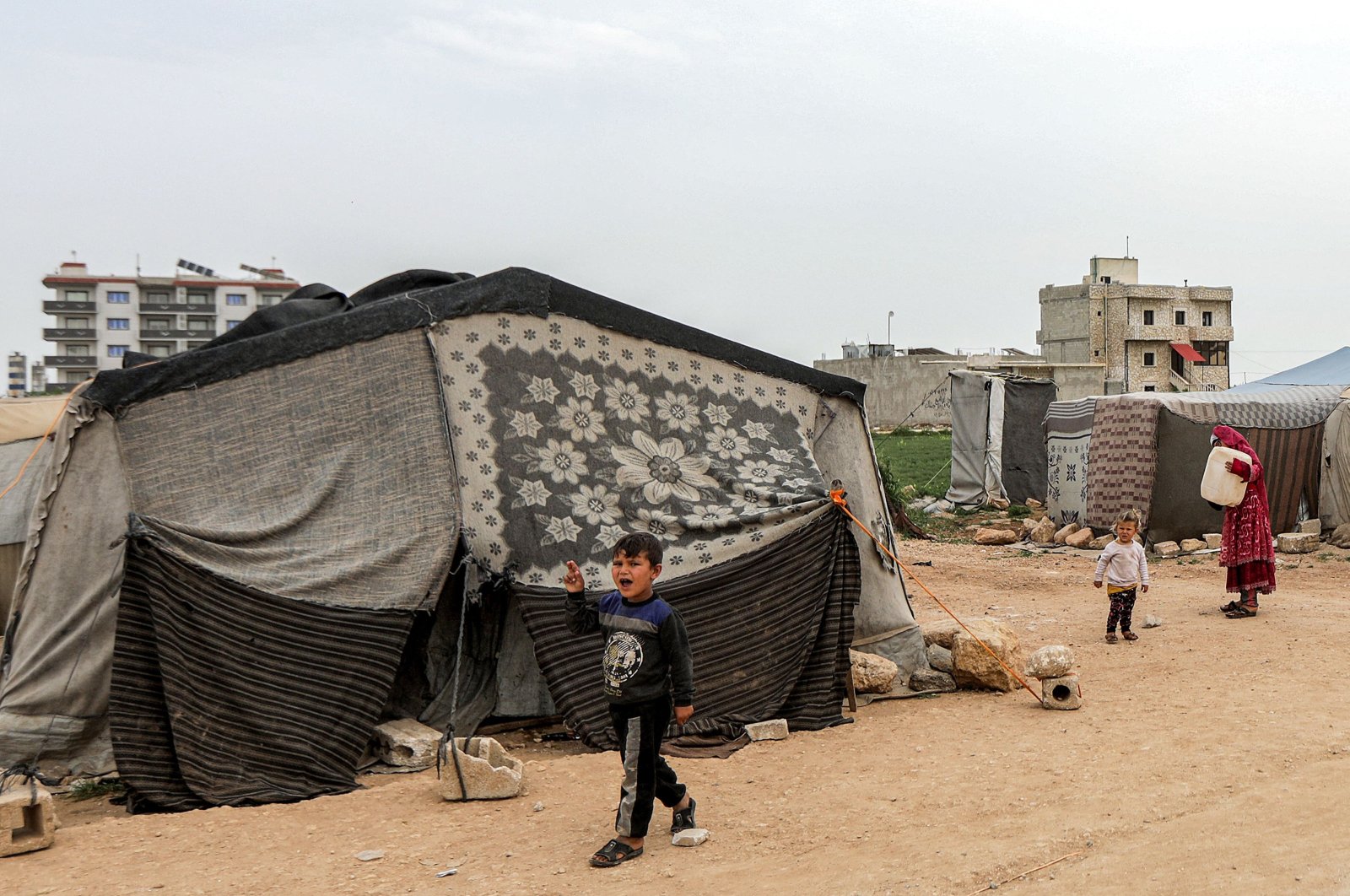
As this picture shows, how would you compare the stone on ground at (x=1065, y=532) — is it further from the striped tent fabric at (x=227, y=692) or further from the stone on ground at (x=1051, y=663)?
the striped tent fabric at (x=227, y=692)

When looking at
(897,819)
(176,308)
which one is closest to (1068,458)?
(897,819)

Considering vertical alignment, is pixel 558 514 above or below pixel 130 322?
below

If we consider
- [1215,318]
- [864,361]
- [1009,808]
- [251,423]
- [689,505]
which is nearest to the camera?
[1009,808]

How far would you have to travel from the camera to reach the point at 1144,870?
151 inches

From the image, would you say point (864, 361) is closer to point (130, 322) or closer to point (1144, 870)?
point (1144, 870)

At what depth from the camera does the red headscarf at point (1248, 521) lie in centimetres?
909

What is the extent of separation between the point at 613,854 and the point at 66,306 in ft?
265

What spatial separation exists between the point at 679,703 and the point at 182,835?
217cm

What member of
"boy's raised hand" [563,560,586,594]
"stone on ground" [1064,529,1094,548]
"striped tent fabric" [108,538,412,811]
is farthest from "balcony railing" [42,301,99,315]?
"boy's raised hand" [563,560,586,594]

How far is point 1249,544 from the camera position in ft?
29.9

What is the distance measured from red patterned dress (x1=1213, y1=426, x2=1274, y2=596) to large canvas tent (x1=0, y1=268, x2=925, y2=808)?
12.8 feet

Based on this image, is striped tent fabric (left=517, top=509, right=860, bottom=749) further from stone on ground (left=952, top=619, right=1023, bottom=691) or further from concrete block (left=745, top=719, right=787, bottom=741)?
stone on ground (left=952, top=619, right=1023, bottom=691)

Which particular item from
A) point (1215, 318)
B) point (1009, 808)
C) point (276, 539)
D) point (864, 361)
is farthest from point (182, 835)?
point (1215, 318)

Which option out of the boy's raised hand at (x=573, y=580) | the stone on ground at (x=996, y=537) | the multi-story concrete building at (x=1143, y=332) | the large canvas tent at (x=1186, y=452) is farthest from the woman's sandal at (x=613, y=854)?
the multi-story concrete building at (x=1143, y=332)
